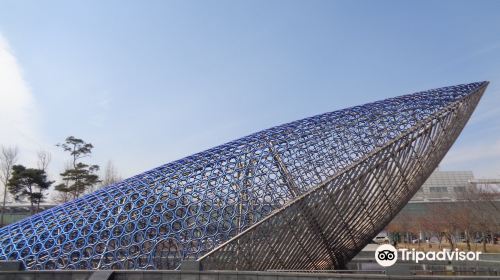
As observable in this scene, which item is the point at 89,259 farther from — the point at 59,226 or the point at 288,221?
the point at 288,221

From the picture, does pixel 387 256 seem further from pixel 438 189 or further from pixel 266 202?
pixel 438 189

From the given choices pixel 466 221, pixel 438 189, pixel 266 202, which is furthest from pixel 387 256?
pixel 438 189

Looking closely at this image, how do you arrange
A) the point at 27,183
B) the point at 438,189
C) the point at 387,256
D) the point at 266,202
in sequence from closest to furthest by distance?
1. the point at 387,256
2. the point at 266,202
3. the point at 27,183
4. the point at 438,189

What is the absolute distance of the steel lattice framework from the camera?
71.9 ft

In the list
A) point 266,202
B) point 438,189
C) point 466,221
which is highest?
point 438,189

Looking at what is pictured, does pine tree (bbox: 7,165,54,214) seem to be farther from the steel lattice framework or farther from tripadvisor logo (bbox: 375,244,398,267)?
tripadvisor logo (bbox: 375,244,398,267)

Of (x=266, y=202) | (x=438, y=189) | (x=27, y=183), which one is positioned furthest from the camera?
(x=438, y=189)

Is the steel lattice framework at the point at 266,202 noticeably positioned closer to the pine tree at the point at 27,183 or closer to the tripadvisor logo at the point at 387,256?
the tripadvisor logo at the point at 387,256

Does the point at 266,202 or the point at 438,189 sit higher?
the point at 438,189

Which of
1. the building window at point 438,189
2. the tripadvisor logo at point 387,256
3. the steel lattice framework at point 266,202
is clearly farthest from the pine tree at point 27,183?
the building window at point 438,189

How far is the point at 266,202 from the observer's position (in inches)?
912

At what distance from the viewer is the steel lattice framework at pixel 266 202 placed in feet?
71.9

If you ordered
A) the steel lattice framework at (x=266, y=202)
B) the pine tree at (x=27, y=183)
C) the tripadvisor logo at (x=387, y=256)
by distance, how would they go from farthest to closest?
the pine tree at (x=27, y=183), the steel lattice framework at (x=266, y=202), the tripadvisor logo at (x=387, y=256)

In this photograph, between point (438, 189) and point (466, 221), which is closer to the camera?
point (466, 221)
